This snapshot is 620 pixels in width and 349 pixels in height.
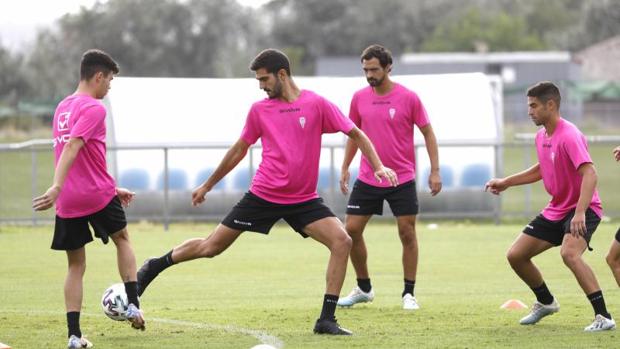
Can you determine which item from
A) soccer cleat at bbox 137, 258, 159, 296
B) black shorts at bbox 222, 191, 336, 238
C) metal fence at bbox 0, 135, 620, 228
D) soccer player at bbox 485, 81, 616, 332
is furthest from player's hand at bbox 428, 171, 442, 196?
metal fence at bbox 0, 135, 620, 228

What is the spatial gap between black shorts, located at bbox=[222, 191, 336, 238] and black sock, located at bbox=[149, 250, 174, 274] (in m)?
0.62

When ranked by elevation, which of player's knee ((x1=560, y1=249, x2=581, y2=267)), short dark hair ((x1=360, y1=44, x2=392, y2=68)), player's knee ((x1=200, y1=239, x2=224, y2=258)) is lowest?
player's knee ((x1=560, y1=249, x2=581, y2=267))

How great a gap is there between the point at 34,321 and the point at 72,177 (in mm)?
2146

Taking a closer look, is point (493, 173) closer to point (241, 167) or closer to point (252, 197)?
point (241, 167)

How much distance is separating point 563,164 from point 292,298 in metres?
3.81

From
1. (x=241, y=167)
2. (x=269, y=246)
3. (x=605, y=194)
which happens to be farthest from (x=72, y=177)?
(x=605, y=194)

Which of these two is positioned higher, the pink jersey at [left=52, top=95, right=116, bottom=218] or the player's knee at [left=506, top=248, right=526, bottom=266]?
the pink jersey at [left=52, top=95, right=116, bottom=218]

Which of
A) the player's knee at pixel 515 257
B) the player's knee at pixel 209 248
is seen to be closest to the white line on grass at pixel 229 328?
the player's knee at pixel 209 248

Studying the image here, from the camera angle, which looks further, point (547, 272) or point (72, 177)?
point (547, 272)

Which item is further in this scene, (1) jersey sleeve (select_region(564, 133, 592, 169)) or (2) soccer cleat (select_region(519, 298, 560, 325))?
(2) soccer cleat (select_region(519, 298, 560, 325))

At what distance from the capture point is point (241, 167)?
24859 millimetres

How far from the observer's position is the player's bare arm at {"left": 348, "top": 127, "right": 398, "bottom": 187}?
10.1m

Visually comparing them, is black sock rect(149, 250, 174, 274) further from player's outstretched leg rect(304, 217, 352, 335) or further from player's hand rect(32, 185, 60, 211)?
player's hand rect(32, 185, 60, 211)

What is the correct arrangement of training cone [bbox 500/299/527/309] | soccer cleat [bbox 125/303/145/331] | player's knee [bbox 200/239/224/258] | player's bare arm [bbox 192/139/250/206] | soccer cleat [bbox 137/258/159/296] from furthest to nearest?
training cone [bbox 500/299/527/309], soccer cleat [bbox 137/258/159/296], player's knee [bbox 200/239/224/258], player's bare arm [bbox 192/139/250/206], soccer cleat [bbox 125/303/145/331]
